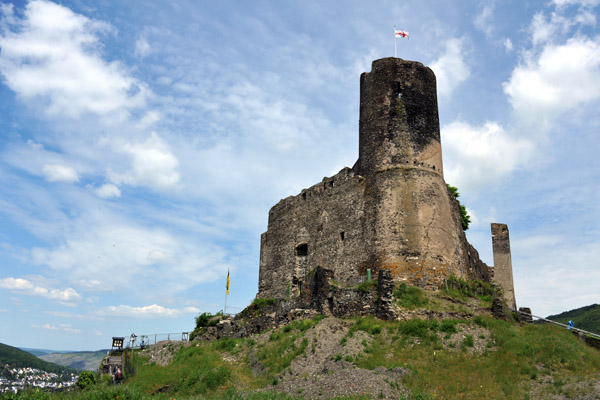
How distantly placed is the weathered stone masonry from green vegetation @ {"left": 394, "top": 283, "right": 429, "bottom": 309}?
0.87 metres

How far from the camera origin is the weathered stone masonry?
27.1 meters

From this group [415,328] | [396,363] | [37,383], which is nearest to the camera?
[396,363]

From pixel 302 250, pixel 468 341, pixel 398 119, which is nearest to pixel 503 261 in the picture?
pixel 302 250

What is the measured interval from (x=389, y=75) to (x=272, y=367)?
61.8 ft

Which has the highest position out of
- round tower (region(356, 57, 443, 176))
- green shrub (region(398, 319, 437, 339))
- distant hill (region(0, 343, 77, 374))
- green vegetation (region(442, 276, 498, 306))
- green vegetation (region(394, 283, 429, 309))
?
round tower (region(356, 57, 443, 176))

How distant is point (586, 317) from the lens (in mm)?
64062

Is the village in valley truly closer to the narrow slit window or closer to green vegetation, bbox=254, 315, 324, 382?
green vegetation, bbox=254, 315, 324, 382

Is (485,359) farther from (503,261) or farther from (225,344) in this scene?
(503,261)

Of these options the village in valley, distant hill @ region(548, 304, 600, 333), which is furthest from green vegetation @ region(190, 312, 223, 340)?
distant hill @ region(548, 304, 600, 333)

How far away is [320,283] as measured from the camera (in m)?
26.2

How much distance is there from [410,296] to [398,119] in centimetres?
1087

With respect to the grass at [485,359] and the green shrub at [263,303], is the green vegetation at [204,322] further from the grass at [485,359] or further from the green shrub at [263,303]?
the grass at [485,359]

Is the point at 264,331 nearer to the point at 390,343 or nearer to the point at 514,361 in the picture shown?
the point at 390,343

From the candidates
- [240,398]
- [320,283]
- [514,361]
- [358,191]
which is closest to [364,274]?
[320,283]
